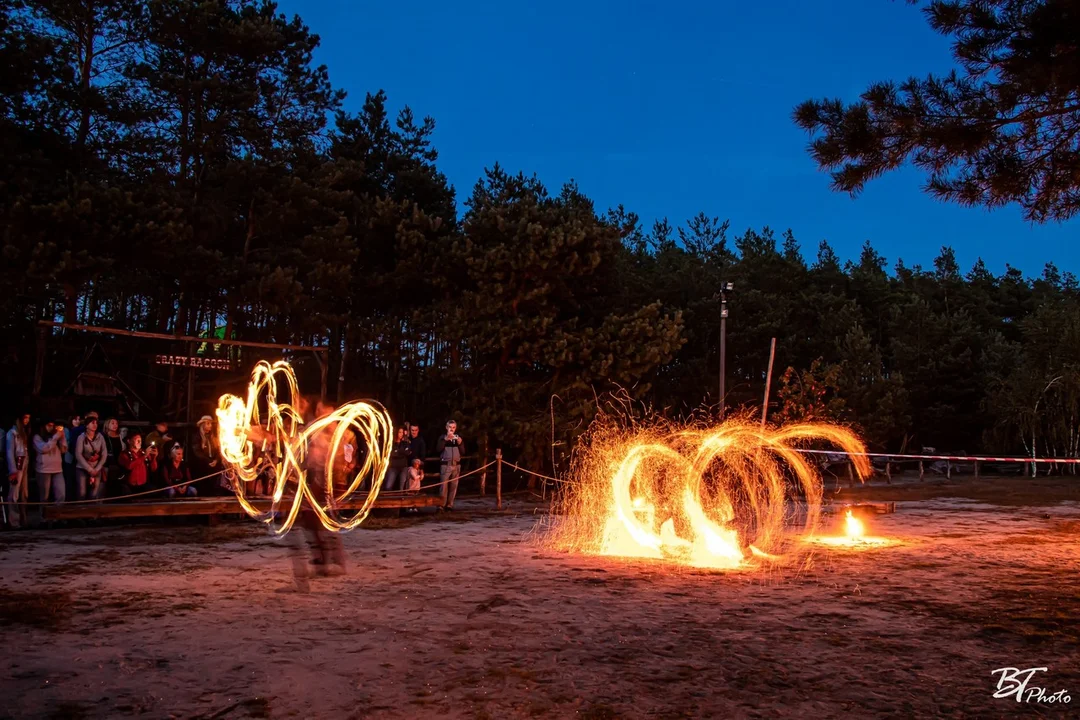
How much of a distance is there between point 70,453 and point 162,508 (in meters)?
2.36

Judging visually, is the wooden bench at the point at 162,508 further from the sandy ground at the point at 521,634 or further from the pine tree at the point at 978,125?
the pine tree at the point at 978,125

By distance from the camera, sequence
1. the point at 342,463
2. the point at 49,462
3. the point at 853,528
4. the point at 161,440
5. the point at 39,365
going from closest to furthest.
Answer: the point at 853,528 < the point at 49,462 < the point at 39,365 < the point at 161,440 < the point at 342,463

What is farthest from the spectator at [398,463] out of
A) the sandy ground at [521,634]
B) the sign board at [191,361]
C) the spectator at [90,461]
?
the sandy ground at [521,634]

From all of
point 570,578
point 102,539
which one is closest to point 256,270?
point 102,539

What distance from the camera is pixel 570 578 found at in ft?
32.6

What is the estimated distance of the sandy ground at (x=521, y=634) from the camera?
5.40 meters

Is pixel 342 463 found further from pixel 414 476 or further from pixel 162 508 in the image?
pixel 162 508

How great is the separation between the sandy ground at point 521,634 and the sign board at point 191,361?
6601mm

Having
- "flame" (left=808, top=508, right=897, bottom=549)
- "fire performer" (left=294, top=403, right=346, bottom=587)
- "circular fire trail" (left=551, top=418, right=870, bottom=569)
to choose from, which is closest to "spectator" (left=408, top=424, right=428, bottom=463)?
"circular fire trail" (left=551, top=418, right=870, bottom=569)

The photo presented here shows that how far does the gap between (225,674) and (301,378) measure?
20.7m

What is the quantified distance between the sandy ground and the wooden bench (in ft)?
5.76

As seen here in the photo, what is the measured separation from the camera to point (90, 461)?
49.6 feet

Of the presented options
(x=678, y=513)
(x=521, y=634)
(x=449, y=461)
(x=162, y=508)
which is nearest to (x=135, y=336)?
(x=162, y=508)

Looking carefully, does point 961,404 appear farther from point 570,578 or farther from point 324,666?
point 324,666
